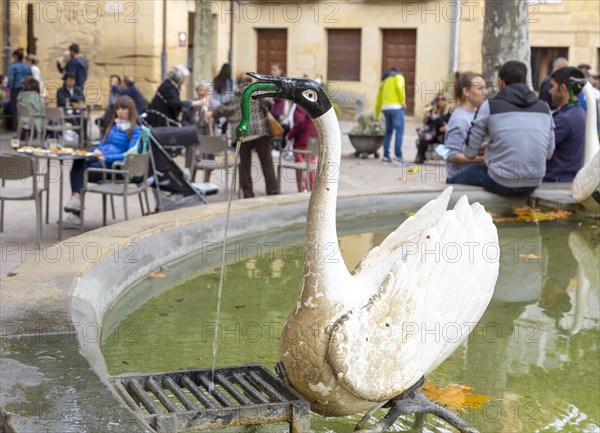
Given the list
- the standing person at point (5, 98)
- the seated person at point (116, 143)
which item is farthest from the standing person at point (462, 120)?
the standing person at point (5, 98)

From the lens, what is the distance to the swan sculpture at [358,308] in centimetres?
345

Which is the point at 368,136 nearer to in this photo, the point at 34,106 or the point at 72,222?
the point at 34,106

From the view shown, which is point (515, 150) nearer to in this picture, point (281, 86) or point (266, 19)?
point (281, 86)

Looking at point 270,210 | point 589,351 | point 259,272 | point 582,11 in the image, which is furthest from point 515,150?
point 582,11

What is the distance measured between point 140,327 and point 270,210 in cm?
243

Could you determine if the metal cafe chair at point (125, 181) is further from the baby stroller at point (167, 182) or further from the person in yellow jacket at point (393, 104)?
the person in yellow jacket at point (393, 104)

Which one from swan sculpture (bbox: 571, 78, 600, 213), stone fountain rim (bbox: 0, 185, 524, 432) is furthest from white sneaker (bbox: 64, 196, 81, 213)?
swan sculpture (bbox: 571, 78, 600, 213)

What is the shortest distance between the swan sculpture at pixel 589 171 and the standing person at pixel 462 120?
3.08 ft

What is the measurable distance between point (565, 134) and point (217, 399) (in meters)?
6.44

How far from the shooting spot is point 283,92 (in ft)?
11.4

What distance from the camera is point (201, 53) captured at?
18141 mm

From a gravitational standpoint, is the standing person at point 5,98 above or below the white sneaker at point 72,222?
above

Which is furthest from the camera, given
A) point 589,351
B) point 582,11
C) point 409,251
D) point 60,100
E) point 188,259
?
point 582,11

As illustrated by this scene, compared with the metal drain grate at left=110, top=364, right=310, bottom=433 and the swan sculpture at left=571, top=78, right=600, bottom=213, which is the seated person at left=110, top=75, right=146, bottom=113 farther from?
the metal drain grate at left=110, top=364, right=310, bottom=433
